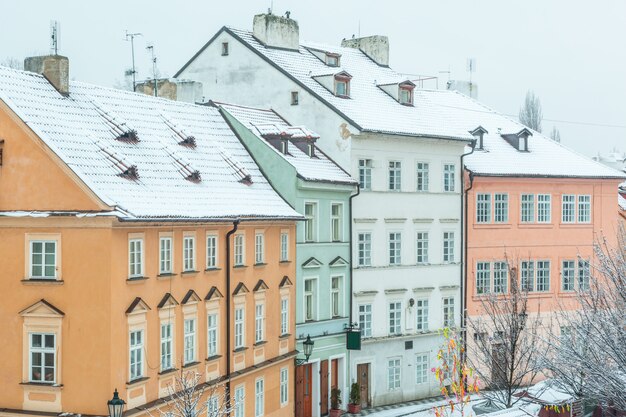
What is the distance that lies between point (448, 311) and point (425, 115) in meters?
7.82

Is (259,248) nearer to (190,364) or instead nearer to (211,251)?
(211,251)

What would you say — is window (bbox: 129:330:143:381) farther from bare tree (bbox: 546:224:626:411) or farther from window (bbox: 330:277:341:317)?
window (bbox: 330:277:341:317)

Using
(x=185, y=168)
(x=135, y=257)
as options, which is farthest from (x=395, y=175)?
(x=135, y=257)

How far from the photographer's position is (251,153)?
37.7 metres

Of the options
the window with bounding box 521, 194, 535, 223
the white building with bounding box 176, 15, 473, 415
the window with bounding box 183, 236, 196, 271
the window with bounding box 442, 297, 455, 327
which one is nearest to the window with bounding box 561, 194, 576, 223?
the window with bounding box 521, 194, 535, 223

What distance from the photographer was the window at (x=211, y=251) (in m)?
31.5

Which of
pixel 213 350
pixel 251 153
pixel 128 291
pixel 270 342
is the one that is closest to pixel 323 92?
pixel 251 153

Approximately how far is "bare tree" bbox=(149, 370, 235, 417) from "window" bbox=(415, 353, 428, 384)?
42.1 ft

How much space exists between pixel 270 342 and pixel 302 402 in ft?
12.9

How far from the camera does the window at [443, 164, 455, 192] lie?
44.9 m

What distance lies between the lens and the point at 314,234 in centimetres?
3881

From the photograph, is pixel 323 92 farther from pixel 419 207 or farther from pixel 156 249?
pixel 156 249

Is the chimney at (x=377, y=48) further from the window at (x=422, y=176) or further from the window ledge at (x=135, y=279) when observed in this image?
the window ledge at (x=135, y=279)

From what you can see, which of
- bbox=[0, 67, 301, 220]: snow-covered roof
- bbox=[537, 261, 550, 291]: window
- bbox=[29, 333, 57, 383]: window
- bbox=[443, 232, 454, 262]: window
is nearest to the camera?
bbox=[29, 333, 57, 383]: window
